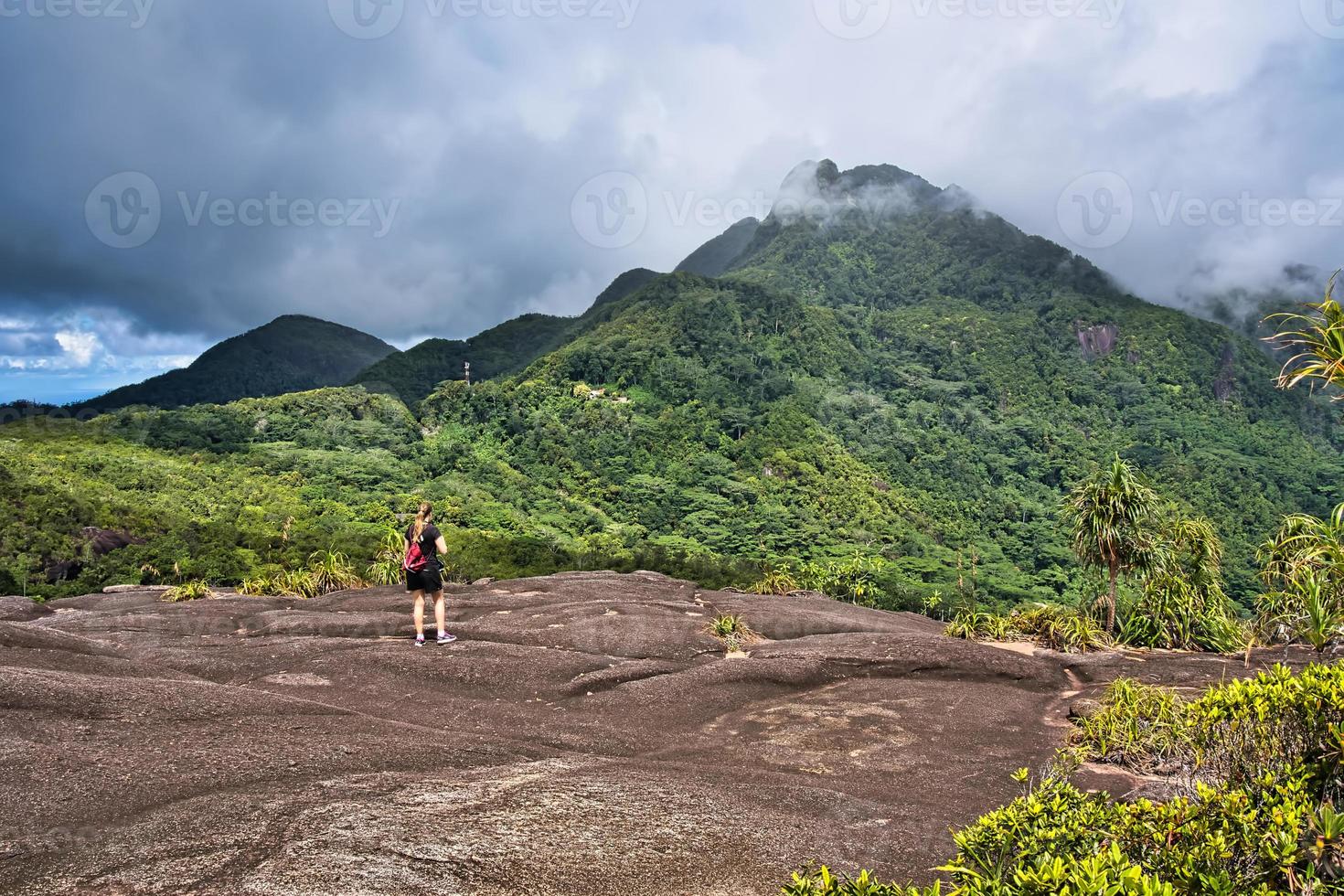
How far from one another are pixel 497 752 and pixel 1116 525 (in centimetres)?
2170

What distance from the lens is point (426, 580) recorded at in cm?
1112

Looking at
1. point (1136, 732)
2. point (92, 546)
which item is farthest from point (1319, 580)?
point (92, 546)

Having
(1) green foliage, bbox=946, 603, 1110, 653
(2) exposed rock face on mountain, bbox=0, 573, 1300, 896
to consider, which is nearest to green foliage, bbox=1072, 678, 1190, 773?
(2) exposed rock face on mountain, bbox=0, 573, 1300, 896

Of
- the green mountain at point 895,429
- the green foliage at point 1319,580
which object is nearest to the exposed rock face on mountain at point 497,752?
the green foliage at point 1319,580

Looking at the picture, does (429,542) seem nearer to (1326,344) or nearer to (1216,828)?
(1216,828)

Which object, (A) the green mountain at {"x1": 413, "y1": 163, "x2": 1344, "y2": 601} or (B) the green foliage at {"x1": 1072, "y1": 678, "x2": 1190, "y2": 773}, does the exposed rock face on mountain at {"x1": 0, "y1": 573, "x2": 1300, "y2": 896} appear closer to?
(B) the green foliage at {"x1": 1072, "y1": 678, "x2": 1190, "y2": 773}

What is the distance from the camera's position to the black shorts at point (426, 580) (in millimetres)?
11094

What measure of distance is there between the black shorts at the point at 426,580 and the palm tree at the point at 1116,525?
19663 mm

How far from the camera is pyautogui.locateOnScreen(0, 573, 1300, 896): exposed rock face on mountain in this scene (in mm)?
4379

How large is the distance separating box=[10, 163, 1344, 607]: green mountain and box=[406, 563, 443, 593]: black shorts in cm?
3565

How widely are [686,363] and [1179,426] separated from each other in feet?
307

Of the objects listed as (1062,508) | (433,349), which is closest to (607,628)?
(1062,508)

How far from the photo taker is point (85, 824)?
178 inches

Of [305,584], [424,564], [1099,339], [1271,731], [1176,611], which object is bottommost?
[1176,611]
